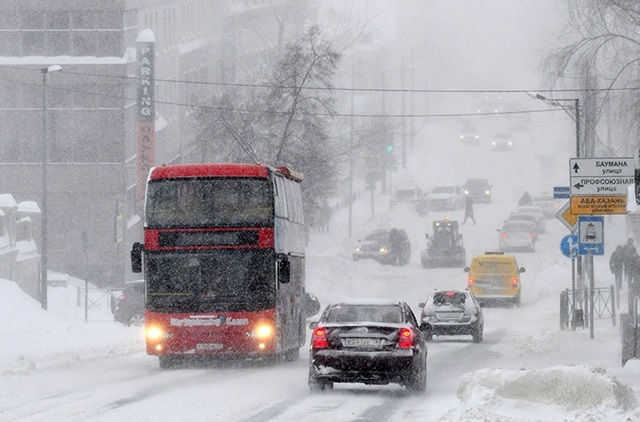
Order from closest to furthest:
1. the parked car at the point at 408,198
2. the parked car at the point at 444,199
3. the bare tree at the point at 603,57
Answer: the bare tree at the point at 603,57
the parked car at the point at 444,199
the parked car at the point at 408,198

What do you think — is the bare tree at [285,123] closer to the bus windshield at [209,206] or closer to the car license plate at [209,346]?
the bus windshield at [209,206]

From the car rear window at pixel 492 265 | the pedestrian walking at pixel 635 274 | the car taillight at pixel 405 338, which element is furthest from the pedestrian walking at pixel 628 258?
the car taillight at pixel 405 338

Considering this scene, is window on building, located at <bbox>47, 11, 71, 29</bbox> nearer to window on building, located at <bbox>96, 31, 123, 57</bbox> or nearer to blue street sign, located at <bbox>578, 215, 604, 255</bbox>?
window on building, located at <bbox>96, 31, 123, 57</bbox>

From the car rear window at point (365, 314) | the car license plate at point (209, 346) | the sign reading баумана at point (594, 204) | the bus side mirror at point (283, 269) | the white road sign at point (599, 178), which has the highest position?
the white road sign at point (599, 178)

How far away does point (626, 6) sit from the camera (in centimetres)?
3550

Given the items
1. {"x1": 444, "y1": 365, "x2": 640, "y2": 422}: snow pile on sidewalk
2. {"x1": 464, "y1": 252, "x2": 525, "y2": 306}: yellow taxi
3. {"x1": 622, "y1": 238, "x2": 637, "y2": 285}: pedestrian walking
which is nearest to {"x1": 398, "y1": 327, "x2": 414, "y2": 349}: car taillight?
{"x1": 444, "y1": 365, "x2": 640, "y2": 422}: snow pile on sidewalk

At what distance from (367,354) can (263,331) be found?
19.4 feet

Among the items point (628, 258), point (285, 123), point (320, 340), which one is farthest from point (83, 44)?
point (320, 340)

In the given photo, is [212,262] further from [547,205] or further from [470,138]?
[470,138]

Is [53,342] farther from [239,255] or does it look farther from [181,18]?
[181,18]

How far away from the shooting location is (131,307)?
4609 centimetres

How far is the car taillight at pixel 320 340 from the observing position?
2197cm

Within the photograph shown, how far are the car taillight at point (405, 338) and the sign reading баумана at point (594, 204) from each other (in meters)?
7.36

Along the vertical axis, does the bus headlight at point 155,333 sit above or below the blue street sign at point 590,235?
below
